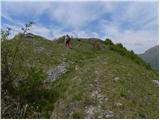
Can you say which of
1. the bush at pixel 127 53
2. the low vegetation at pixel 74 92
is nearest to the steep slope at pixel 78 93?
the low vegetation at pixel 74 92

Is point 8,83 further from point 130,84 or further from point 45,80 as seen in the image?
point 130,84

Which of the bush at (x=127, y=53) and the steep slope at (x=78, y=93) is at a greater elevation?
the bush at (x=127, y=53)

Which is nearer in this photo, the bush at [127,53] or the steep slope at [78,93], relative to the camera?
the steep slope at [78,93]

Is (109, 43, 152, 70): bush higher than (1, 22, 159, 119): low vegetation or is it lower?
higher

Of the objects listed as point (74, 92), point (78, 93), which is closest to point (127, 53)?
point (74, 92)

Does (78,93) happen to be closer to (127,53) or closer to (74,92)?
(74,92)

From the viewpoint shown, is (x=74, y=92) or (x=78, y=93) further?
(x=74, y=92)

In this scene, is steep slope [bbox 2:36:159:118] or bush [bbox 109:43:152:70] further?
bush [bbox 109:43:152:70]

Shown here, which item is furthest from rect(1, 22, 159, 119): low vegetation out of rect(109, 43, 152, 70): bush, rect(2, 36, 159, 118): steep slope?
rect(109, 43, 152, 70): bush

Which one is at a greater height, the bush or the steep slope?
the bush

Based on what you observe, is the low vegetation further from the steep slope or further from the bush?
the bush

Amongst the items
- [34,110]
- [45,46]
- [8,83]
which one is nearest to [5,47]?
[8,83]

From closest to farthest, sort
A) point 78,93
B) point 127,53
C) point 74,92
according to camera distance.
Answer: point 78,93
point 74,92
point 127,53

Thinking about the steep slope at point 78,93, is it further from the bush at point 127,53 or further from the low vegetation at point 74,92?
the bush at point 127,53
